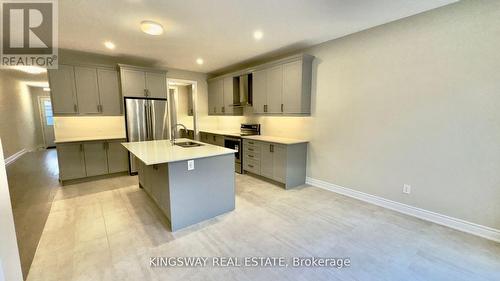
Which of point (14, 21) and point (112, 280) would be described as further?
point (14, 21)

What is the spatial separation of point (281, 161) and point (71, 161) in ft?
13.2

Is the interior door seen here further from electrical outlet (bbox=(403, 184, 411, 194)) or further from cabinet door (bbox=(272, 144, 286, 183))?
electrical outlet (bbox=(403, 184, 411, 194))

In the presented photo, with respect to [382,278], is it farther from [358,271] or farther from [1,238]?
[1,238]

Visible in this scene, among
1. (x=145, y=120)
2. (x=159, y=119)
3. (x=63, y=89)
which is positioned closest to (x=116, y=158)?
(x=145, y=120)

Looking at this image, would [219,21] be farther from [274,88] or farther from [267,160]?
[267,160]

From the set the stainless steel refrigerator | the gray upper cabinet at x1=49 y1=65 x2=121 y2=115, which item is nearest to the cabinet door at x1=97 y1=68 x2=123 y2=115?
the gray upper cabinet at x1=49 y1=65 x2=121 y2=115

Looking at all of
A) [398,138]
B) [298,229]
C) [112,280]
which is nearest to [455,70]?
[398,138]

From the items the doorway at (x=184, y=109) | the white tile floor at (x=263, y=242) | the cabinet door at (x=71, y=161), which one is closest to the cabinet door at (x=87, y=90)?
the cabinet door at (x=71, y=161)

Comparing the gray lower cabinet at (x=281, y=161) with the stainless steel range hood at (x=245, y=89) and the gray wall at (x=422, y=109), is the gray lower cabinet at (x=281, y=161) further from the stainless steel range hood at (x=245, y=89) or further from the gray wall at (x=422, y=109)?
the stainless steel range hood at (x=245, y=89)

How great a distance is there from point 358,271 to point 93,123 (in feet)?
17.9

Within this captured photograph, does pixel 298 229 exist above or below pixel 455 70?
below

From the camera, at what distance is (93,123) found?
4590 millimetres

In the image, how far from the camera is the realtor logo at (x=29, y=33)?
2320 mm

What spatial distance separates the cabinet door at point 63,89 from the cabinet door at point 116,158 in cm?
98
